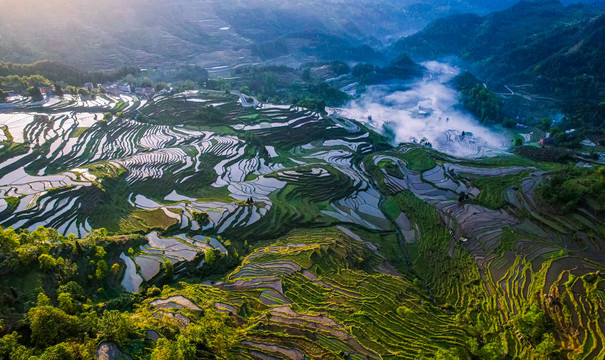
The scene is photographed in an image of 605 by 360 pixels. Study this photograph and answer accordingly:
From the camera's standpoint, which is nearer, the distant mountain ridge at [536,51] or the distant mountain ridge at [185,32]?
the distant mountain ridge at [536,51]

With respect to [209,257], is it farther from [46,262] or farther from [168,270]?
[46,262]

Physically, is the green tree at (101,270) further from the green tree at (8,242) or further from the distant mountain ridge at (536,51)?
the distant mountain ridge at (536,51)

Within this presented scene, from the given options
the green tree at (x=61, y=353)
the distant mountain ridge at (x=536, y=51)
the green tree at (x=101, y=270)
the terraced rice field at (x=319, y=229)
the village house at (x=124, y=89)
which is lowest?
the terraced rice field at (x=319, y=229)

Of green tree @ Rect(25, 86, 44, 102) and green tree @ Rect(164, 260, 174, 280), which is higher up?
green tree @ Rect(25, 86, 44, 102)

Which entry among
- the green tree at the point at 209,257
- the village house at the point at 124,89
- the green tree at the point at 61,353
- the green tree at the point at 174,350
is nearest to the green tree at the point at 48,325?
the green tree at the point at 61,353

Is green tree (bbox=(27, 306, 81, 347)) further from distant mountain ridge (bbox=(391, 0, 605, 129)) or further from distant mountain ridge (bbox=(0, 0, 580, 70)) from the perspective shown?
distant mountain ridge (bbox=(0, 0, 580, 70))

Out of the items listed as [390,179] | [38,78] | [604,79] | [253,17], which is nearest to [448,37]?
[604,79]

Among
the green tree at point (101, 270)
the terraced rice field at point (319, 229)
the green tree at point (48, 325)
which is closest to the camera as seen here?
the green tree at point (48, 325)

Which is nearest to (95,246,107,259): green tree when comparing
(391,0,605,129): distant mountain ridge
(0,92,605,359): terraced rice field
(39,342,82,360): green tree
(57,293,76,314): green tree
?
(0,92,605,359): terraced rice field

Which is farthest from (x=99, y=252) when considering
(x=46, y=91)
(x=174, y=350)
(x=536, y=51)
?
(x=536, y=51)

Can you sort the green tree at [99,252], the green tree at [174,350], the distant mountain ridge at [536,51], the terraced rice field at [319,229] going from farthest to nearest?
the distant mountain ridge at [536,51], the green tree at [99,252], the terraced rice field at [319,229], the green tree at [174,350]

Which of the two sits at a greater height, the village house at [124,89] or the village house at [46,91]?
the village house at [46,91]
